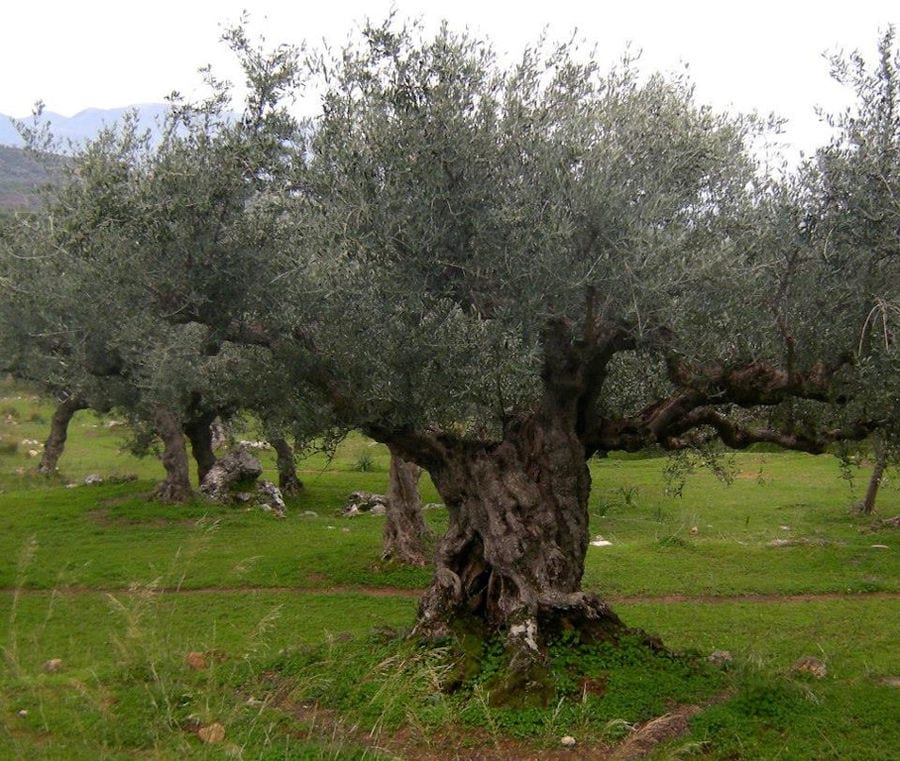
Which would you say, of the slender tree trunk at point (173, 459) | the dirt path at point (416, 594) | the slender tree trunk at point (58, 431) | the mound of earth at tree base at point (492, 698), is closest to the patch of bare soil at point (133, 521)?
the slender tree trunk at point (173, 459)

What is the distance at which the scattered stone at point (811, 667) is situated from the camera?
12781mm

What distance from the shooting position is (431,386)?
428 inches

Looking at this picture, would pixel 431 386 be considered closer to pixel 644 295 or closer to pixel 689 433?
pixel 644 295

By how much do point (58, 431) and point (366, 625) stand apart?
23735 millimetres

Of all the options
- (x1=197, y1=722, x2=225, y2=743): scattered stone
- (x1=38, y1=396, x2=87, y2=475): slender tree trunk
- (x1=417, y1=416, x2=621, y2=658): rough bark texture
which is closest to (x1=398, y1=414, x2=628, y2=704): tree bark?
(x1=417, y1=416, x2=621, y2=658): rough bark texture

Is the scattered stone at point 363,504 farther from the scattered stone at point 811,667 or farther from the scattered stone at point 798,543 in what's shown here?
the scattered stone at point 811,667

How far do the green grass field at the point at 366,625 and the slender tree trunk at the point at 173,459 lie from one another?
800 millimetres

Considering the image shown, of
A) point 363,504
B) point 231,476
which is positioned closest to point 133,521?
point 231,476

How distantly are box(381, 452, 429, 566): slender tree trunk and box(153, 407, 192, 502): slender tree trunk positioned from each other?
10.3 meters

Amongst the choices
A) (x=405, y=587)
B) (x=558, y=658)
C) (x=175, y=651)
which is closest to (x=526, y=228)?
(x=558, y=658)

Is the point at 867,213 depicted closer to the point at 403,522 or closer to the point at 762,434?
the point at 762,434

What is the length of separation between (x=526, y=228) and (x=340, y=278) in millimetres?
2251

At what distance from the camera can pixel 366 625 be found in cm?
1664

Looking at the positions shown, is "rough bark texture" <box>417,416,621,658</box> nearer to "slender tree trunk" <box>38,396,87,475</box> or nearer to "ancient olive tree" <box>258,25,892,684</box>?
"ancient olive tree" <box>258,25,892,684</box>
